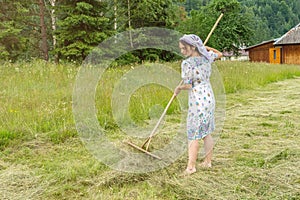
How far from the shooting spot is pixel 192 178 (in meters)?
2.05

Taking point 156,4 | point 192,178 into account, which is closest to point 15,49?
point 156,4

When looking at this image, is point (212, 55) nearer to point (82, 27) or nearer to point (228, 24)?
point (82, 27)

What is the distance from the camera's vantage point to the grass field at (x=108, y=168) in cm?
189

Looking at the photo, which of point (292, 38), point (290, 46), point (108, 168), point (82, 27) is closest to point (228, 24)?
point (290, 46)

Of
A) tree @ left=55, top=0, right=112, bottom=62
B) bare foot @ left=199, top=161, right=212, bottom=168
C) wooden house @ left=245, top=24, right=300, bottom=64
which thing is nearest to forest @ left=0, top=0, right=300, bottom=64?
tree @ left=55, top=0, right=112, bottom=62

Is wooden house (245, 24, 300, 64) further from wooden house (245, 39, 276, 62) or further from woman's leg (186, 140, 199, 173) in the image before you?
woman's leg (186, 140, 199, 173)

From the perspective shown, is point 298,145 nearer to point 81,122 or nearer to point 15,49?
point 81,122

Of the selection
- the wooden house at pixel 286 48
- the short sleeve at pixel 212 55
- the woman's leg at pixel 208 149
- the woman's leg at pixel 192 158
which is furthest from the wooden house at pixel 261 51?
the woman's leg at pixel 192 158

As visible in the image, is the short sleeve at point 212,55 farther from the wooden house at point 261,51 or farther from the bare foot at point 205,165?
the wooden house at point 261,51

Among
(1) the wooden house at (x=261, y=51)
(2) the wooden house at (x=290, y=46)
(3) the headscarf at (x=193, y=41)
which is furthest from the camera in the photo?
(1) the wooden house at (x=261, y=51)

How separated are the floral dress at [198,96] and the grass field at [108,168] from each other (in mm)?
329

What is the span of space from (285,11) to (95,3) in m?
53.8

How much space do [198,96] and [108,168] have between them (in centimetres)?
90

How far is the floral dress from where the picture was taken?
2146mm
